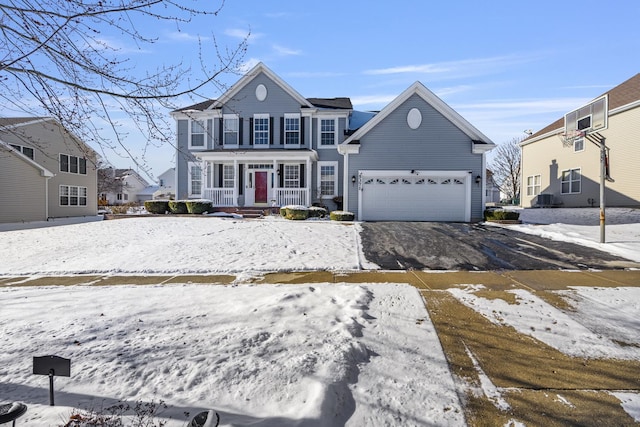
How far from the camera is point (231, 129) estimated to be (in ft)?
68.0

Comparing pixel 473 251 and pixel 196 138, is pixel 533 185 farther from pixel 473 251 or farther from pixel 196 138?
pixel 196 138

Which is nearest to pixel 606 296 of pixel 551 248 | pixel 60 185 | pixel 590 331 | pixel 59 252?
pixel 590 331

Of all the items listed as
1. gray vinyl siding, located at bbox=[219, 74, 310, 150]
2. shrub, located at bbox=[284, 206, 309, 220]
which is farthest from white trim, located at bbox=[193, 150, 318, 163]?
shrub, located at bbox=[284, 206, 309, 220]

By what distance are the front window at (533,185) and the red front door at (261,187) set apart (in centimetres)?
1977

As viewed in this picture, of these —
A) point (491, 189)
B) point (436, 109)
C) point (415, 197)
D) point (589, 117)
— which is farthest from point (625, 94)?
point (491, 189)

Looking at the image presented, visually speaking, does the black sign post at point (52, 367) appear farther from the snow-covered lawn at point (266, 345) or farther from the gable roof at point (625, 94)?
the gable roof at point (625, 94)

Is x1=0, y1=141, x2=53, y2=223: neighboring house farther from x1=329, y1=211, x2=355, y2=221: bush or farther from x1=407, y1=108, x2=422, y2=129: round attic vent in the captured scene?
x1=407, y1=108, x2=422, y2=129: round attic vent

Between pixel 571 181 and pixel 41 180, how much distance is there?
111ft

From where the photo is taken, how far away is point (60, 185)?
23703 mm

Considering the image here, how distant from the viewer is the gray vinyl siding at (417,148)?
1636 cm

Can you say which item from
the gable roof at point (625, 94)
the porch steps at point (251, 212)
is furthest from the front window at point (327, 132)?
the gable roof at point (625, 94)

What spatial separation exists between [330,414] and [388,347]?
1274 millimetres

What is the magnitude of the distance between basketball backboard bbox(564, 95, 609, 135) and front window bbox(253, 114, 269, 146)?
15.4m

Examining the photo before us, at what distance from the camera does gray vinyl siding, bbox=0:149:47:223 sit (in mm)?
19234
